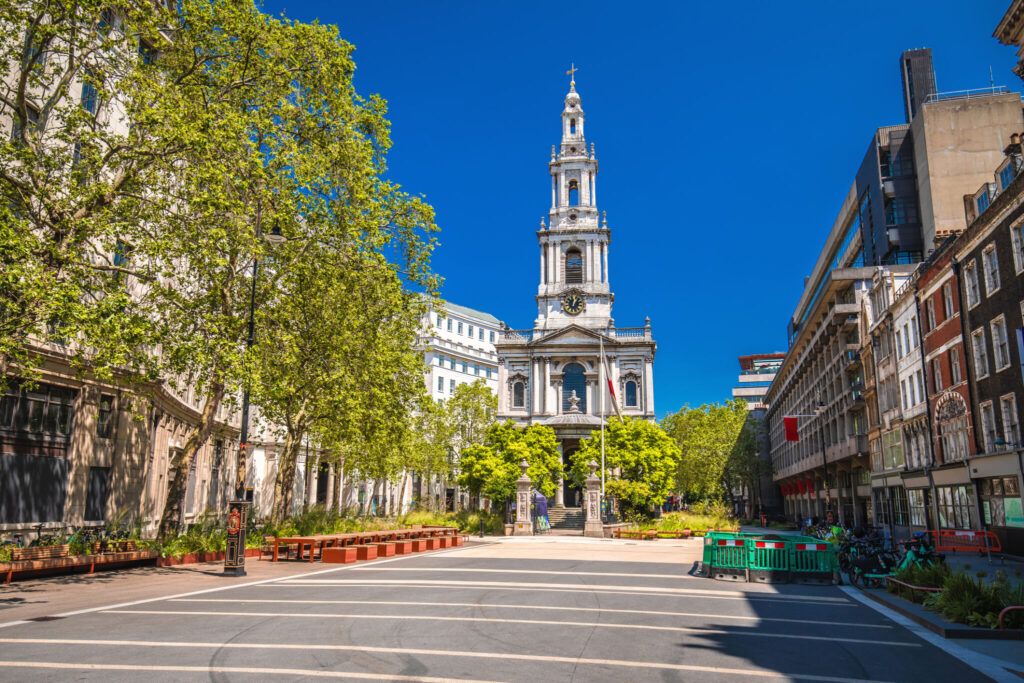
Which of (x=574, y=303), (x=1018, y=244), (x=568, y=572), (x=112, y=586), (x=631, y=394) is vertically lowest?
(x=568, y=572)

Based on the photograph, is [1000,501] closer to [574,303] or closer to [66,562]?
[66,562]

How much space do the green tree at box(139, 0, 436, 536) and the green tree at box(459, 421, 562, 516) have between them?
21346 mm

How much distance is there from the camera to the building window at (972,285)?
27.0 metres

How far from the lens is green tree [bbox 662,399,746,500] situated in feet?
239

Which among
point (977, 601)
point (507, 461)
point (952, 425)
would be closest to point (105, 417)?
point (977, 601)

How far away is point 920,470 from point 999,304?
1157 cm

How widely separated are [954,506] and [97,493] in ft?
109

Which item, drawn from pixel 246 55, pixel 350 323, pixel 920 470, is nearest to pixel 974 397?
pixel 920 470

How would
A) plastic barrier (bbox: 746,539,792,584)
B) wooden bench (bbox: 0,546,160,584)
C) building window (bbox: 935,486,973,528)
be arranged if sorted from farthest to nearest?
building window (bbox: 935,486,973,528)
plastic barrier (bbox: 746,539,792,584)
wooden bench (bbox: 0,546,160,584)

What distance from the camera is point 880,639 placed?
10.3m

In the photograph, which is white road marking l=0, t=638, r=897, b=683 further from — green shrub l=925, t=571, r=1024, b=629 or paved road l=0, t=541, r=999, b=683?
green shrub l=925, t=571, r=1024, b=629

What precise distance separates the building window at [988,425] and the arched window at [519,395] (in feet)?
164

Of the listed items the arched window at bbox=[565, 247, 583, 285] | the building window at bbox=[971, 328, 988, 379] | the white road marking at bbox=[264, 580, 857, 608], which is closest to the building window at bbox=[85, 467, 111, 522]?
the white road marking at bbox=[264, 580, 857, 608]

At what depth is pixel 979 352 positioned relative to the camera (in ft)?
88.5
